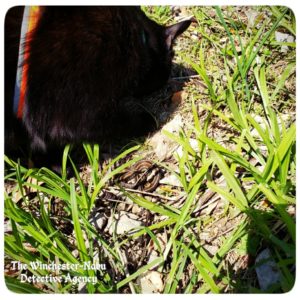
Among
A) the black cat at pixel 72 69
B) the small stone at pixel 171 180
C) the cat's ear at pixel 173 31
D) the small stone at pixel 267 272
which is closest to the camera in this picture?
the small stone at pixel 267 272

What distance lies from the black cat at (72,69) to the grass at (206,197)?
0.11 meters

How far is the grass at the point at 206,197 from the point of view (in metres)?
1.03

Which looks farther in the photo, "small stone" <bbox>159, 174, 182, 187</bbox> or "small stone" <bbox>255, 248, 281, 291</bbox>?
"small stone" <bbox>159, 174, 182, 187</bbox>

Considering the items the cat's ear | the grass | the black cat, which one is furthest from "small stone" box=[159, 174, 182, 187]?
the cat's ear

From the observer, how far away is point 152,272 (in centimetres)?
108

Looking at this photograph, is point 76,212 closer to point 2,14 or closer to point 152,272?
point 152,272

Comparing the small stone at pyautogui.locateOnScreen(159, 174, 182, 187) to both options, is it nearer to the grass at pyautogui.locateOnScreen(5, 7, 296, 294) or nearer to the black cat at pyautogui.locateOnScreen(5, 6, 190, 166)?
the grass at pyautogui.locateOnScreen(5, 7, 296, 294)

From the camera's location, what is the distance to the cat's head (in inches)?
51.0

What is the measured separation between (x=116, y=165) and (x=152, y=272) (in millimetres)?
428

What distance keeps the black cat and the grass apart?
0.37ft

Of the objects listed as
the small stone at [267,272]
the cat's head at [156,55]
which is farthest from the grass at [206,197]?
the cat's head at [156,55]

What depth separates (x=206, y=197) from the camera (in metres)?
1.17

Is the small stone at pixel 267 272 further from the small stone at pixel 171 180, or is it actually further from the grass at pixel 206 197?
the small stone at pixel 171 180

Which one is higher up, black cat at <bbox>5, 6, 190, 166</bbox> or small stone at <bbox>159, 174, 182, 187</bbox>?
black cat at <bbox>5, 6, 190, 166</bbox>
